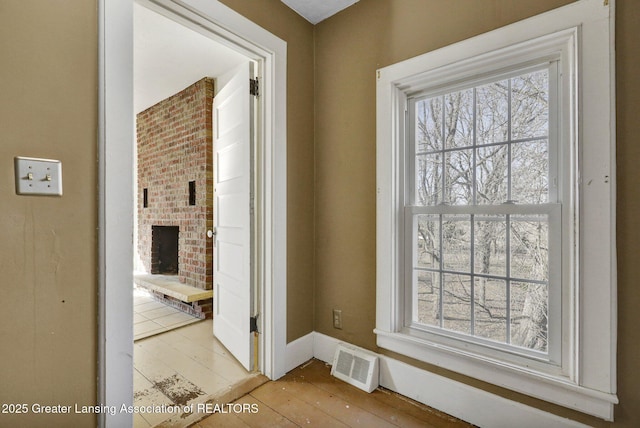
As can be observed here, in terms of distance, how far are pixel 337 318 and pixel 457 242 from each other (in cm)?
99

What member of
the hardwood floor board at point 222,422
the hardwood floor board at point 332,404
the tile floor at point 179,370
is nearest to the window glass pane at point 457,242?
the hardwood floor board at point 332,404

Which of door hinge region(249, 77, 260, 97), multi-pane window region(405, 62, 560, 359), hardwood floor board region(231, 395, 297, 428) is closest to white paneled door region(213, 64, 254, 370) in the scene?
door hinge region(249, 77, 260, 97)

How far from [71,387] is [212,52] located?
2.82 meters

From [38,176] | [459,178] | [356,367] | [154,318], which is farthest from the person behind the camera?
[154,318]

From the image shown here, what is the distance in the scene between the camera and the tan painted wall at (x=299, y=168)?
221cm

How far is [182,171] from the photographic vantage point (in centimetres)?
389

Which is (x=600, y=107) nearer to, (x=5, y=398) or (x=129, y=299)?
(x=129, y=299)

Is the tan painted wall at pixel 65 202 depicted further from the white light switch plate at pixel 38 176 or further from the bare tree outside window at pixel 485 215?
the bare tree outside window at pixel 485 215

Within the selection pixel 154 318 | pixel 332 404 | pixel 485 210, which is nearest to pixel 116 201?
pixel 332 404

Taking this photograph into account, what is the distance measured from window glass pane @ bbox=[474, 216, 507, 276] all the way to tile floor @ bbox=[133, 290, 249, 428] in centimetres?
168

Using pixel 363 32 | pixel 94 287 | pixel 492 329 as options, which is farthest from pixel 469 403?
pixel 363 32

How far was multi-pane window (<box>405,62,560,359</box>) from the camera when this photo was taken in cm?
156

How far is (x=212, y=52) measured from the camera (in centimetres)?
300

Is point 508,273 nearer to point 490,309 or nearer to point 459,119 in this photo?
point 490,309
